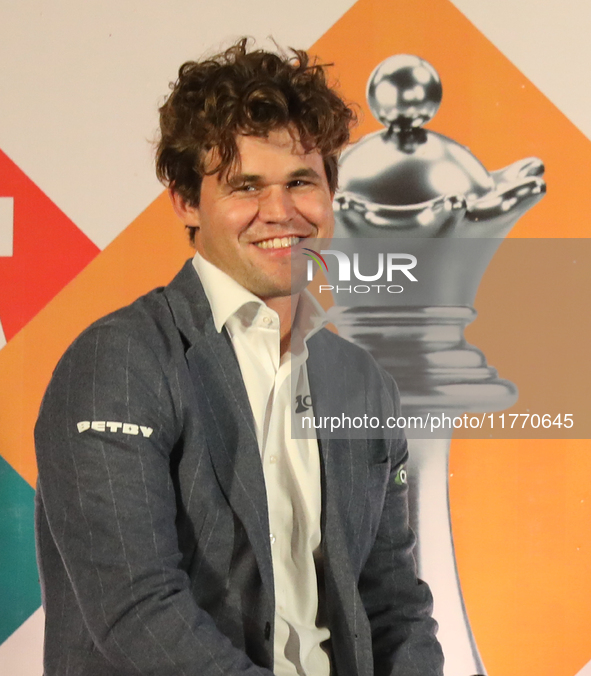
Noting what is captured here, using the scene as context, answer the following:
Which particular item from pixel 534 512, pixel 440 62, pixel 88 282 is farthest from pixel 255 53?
pixel 534 512

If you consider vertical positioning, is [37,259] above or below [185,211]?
above

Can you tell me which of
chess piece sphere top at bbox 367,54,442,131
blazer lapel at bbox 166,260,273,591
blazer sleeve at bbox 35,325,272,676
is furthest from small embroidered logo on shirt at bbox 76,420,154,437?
chess piece sphere top at bbox 367,54,442,131

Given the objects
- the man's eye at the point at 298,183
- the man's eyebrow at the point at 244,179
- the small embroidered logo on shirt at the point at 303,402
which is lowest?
the small embroidered logo on shirt at the point at 303,402

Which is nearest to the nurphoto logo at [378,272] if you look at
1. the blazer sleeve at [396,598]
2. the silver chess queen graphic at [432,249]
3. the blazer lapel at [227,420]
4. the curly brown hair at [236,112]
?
the silver chess queen graphic at [432,249]

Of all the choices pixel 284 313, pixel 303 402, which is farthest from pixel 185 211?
pixel 303 402

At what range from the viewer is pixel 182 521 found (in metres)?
1.18

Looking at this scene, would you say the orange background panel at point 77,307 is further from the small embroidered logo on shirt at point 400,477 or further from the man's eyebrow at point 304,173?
the small embroidered logo on shirt at point 400,477

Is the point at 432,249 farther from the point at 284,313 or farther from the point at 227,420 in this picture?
the point at 227,420

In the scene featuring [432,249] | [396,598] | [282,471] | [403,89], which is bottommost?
[396,598]

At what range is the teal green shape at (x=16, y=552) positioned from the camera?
75.2 inches

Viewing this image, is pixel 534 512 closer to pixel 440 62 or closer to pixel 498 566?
pixel 498 566

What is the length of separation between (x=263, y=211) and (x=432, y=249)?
688mm

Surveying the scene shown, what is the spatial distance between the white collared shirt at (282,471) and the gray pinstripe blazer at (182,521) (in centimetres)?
3

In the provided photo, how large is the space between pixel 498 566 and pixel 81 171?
4.89 ft
